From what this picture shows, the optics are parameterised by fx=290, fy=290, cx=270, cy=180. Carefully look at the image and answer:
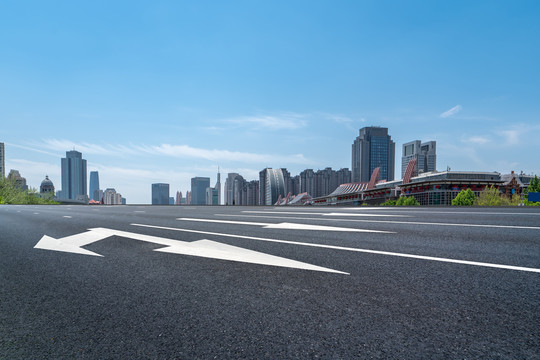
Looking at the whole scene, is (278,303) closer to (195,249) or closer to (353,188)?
(195,249)

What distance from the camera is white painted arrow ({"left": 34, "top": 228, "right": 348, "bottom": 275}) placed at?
3.66 meters

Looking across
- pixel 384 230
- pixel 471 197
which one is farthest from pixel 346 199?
pixel 384 230

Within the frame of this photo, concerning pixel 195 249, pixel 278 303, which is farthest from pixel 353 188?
pixel 278 303

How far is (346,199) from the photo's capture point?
15025 cm

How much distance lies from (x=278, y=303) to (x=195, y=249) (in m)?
2.59

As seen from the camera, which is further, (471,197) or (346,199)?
(346,199)

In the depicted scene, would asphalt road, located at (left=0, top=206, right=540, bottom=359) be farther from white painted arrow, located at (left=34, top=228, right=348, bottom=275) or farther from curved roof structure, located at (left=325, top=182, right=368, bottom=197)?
curved roof structure, located at (left=325, top=182, right=368, bottom=197)

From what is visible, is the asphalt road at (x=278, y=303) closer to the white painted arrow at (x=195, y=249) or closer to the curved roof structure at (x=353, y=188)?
the white painted arrow at (x=195, y=249)

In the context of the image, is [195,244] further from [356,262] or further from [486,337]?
[486,337]

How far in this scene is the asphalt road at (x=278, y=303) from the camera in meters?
1.66

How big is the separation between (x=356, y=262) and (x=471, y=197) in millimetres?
108650

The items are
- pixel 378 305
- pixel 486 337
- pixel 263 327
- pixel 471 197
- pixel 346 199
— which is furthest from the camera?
pixel 346 199

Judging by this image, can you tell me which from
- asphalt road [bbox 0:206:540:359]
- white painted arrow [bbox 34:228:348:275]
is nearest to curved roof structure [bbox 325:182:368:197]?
white painted arrow [bbox 34:228:348:275]

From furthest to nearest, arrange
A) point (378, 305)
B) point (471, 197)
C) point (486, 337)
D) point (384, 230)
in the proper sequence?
point (471, 197) → point (384, 230) → point (378, 305) → point (486, 337)
